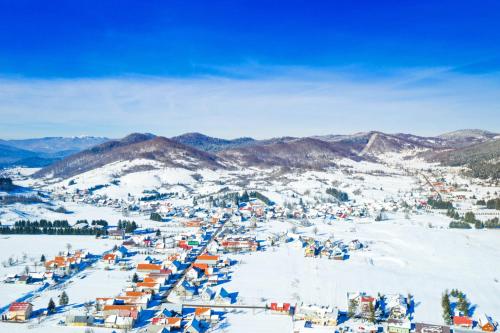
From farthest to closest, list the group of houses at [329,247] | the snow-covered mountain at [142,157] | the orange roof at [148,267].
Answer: the snow-covered mountain at [142,157], the group of houses at [329,247], the orange roof at [148,267]

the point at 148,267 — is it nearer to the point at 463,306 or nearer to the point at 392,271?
the point at 392,271

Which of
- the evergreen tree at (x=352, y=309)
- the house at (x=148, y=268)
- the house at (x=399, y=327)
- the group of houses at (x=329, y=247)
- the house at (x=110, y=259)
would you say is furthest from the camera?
the group of houses at (x=329, y=247)

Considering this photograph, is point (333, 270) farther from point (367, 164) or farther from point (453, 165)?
point (367, 164)

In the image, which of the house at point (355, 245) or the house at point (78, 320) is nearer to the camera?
the house at point (78, 320)

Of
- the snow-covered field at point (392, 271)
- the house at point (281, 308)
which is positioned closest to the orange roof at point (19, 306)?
the snow-covered field at point (392, 271)

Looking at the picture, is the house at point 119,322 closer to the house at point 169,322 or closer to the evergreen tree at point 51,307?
the house at point 169,322

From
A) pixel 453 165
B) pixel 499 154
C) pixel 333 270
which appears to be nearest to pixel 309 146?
pixel 453 165
